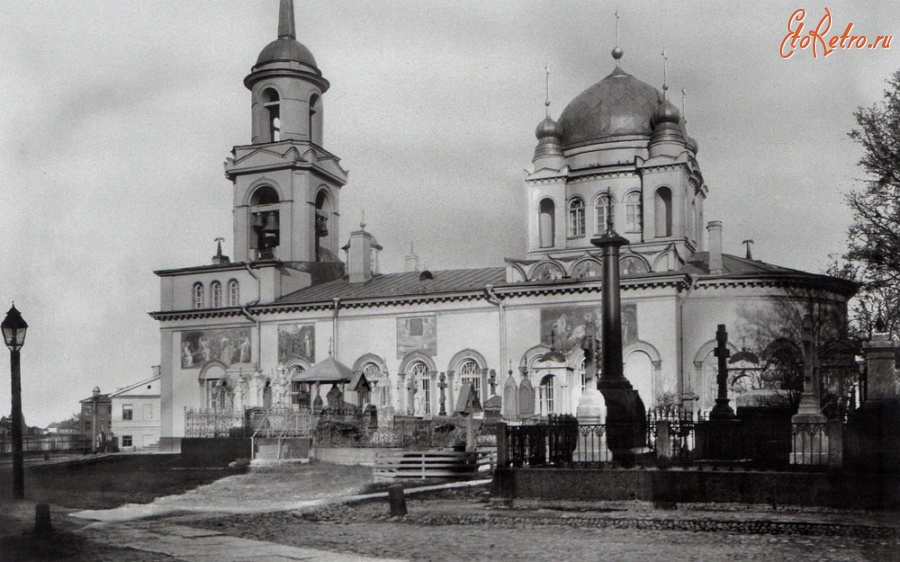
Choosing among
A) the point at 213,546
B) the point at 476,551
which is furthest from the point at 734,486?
the point at 213,546

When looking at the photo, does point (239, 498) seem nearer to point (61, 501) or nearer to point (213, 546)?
point (61, 501)

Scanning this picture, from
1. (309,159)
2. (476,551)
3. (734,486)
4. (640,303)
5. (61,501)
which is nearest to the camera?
(476,551)

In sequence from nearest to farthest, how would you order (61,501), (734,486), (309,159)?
(734,486) → (61,501) → (309,159)

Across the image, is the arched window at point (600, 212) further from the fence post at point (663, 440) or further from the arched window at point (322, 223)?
the fence post at point (663, 440)

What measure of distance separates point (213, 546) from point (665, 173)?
105ft

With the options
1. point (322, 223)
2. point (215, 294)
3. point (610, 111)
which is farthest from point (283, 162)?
point (610, 111)

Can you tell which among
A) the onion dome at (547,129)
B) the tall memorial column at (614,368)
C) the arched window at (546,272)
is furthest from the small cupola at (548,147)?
the tall memorial column at (614,368)

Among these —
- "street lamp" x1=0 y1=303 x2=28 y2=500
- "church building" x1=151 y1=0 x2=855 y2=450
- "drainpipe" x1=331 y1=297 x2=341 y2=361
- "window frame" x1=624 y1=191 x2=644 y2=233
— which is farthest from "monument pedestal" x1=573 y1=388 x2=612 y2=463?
"drainpipe" x1=331 y1=297 x2=341 y2=361

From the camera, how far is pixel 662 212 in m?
40.1

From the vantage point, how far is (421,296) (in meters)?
39.7

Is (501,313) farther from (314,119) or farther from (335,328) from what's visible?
(314,119)

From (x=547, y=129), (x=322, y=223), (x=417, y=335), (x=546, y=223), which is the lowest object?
(x=417, y=335)

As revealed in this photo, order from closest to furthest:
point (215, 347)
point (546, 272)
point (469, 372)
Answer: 1. point (546, 272)
2. point (469, 372)
3. point (215, 347)

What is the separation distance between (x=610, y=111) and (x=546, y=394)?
13.3 meters
